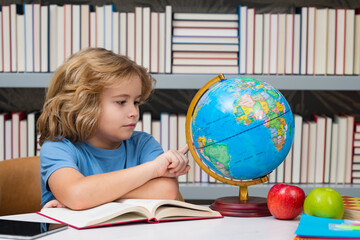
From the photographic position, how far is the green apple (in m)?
1.10

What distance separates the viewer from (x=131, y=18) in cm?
233

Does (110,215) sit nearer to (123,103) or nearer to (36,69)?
(123,103)

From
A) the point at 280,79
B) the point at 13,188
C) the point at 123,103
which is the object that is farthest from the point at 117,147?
the point at 280,79

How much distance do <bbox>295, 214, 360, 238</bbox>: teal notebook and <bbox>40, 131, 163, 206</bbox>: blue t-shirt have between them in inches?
26.0

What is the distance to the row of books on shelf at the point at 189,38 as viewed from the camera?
2.32 m

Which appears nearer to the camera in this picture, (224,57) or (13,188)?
(13,188)

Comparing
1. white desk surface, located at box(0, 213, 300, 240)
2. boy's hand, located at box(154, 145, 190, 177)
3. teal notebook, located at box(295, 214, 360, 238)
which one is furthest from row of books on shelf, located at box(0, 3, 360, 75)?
teal notebook, located at box(295, 214, 360, 238)

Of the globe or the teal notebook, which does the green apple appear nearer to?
the teal notebook

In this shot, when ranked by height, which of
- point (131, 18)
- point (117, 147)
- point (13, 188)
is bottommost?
point (13, 188)

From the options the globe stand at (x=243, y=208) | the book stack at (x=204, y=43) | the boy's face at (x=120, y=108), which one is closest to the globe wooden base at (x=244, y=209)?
the globe stand at (x=243, y=208)

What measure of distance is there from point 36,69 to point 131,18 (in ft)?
1.67

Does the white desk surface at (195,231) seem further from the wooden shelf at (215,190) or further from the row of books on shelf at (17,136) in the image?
the row of books on shelf at (17,136)

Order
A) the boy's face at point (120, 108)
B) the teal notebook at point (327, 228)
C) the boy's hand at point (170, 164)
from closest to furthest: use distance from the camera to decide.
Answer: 1. the teal notebook at point (327, 228)
2. the boy's hand at point (170, 164)
3. the boy's face at point (120, 108)

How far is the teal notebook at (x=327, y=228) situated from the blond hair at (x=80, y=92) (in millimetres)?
749
